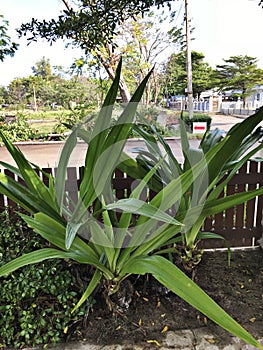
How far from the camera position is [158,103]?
13094mm

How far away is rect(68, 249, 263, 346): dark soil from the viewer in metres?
1.31

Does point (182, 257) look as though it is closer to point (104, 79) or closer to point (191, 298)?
point (191, 298)

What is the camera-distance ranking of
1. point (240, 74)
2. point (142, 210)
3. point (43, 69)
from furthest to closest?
point (43, 69), point (240, 74), point (142, 210)

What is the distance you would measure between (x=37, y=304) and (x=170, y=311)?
0.65 metres

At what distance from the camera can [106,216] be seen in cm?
128

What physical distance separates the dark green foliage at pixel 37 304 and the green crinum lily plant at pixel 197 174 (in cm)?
52

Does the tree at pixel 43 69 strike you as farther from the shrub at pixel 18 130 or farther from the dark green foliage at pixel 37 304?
the dark green foliage at pixel 37 304

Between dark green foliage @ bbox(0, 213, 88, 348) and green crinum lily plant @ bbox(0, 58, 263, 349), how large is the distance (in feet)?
0.67

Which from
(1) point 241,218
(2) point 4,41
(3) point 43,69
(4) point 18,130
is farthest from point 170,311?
(3) point 43,69

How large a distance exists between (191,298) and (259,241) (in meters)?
1.53

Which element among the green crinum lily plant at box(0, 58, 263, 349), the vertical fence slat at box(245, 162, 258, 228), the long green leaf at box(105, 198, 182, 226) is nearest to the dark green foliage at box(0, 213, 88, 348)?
the green crinum lily plant at box(0, 58, 263, 349)

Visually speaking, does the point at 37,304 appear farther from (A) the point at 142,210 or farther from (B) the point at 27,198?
(A) the point at 142,210

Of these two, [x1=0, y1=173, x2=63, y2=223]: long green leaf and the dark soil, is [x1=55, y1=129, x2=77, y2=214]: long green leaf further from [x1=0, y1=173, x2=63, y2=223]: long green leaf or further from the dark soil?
the dark soil

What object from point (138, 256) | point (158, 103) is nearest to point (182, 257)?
point (138, 256)
